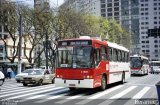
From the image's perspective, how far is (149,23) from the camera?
476ft

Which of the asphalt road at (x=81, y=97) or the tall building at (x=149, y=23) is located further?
the tall building at (x=149, y=23)

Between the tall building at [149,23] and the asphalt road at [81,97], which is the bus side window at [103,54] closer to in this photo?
the asphalt road at [81,97]

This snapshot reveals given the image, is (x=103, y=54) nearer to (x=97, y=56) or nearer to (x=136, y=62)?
(x=97, y=56)

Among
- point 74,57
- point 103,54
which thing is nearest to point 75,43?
point 74,57

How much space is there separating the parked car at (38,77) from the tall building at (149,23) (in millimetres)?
116250

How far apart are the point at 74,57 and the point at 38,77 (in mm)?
9383

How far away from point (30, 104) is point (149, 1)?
134611 mm

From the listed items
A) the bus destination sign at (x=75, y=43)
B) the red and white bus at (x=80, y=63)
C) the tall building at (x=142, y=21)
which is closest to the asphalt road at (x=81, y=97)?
the red and white bus at (x=80, y=63)

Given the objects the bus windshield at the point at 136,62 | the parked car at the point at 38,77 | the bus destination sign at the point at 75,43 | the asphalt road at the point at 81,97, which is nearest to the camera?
the asphalt road at the point at 81,97

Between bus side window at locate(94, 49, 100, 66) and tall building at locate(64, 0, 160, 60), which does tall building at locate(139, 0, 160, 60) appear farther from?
bus side window at locate(94, 49, 100, 66)

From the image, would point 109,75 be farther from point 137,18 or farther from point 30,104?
point 137,18

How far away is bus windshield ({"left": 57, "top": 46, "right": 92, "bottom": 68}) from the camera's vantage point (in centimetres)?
1934

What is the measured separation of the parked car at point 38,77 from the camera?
27.8 m

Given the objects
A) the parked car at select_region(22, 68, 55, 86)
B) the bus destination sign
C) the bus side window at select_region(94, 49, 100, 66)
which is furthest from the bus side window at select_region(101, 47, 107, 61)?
the parked car at select_region(22, 68, 55, 86)
